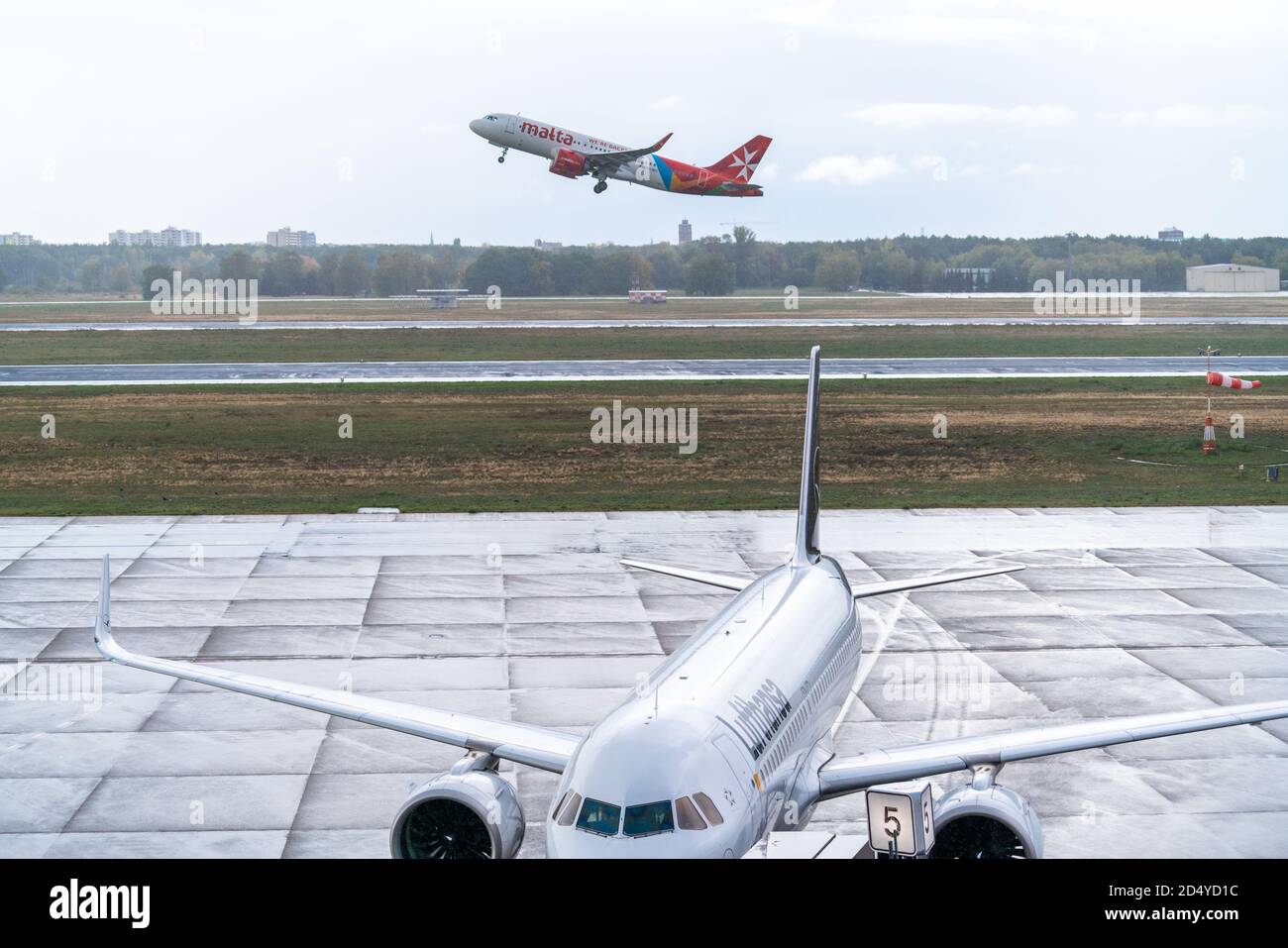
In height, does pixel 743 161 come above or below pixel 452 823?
above

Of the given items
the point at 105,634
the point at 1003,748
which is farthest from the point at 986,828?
the point at 105,634

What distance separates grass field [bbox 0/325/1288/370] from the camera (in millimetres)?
113375

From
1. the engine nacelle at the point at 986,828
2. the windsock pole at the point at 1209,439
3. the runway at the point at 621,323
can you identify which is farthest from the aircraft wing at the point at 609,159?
the engine nacelle at the point at 986,828

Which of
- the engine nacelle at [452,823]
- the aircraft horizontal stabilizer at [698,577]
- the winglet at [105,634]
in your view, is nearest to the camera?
the engine nacelle at [452,823]

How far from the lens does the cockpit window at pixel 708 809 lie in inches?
579

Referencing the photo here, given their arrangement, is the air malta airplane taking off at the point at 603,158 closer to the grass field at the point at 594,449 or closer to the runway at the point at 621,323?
the grass field at the point at 594,449

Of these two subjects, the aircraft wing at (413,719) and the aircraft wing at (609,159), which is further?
the aircraft wing at (609,159)

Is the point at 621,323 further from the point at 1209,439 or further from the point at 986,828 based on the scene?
the point at 986,828

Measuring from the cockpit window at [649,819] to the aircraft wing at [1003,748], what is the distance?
15.0 ft

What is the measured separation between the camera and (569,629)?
33.0 meters

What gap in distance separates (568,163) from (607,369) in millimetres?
18040

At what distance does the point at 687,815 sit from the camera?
47.6ft

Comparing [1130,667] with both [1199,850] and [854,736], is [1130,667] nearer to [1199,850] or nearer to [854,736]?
[854,736]
